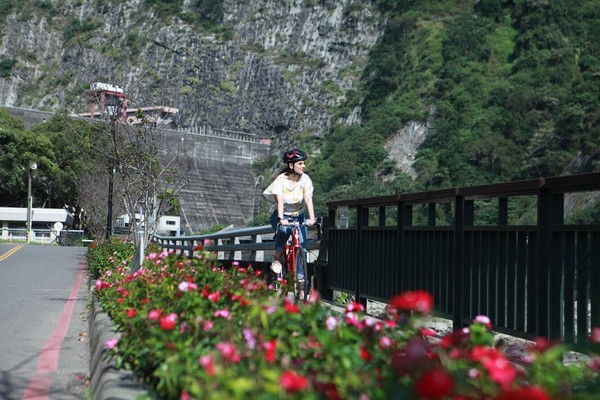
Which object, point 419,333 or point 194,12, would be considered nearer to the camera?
point 419,333

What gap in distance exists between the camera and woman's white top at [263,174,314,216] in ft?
35.6

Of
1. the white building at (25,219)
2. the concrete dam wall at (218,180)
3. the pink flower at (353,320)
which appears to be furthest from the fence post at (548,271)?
the concrete dam wall at (218,180)

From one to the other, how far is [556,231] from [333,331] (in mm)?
2960

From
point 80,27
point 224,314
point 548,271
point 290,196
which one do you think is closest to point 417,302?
point 224,314

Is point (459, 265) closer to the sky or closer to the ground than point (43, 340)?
closer to the sky

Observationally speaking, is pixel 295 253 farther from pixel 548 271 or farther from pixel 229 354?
pixel 229 354

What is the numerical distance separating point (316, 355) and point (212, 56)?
158739 millimetres

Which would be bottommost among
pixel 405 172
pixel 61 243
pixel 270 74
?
pixel 61 243

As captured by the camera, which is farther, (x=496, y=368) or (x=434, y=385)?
(x=496, y=368)

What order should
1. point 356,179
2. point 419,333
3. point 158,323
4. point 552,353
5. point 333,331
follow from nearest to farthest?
point 552,353 < point 333,331 < point 419,333 < point 158,323 < point 356,179

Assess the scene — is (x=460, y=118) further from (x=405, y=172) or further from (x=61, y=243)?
(x=61, y=243)

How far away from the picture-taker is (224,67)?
158 metres

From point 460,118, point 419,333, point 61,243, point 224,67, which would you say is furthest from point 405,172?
point 419,333

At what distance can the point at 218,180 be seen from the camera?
11850cm
